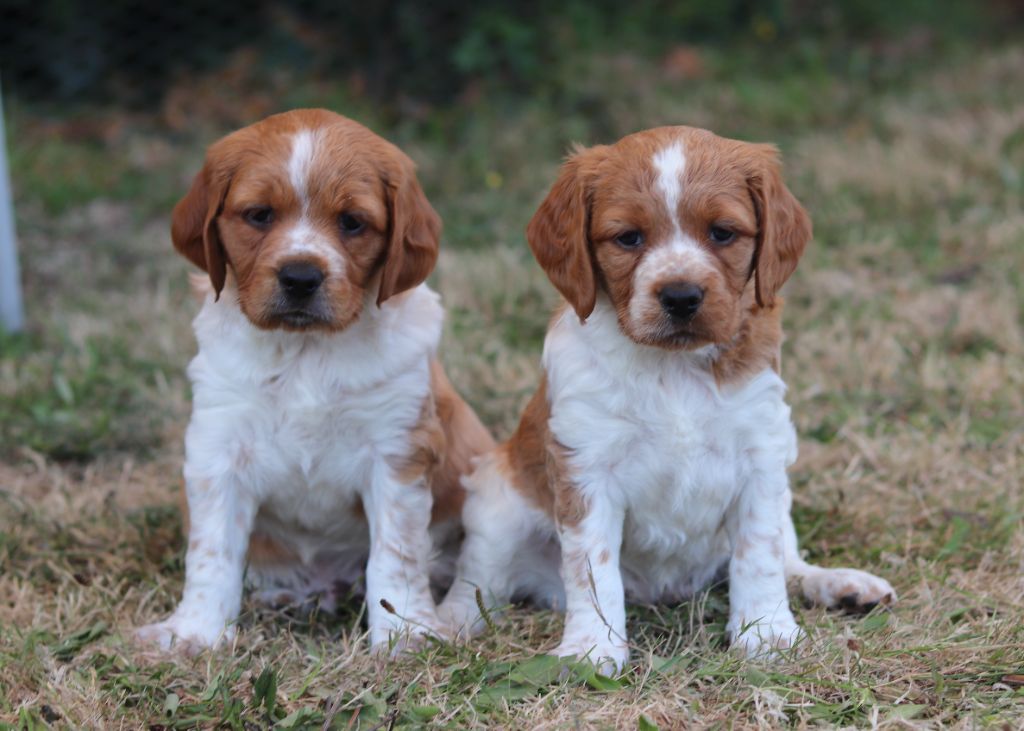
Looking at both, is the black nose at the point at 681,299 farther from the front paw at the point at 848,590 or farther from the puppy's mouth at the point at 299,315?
the front paw at the point at 848,590

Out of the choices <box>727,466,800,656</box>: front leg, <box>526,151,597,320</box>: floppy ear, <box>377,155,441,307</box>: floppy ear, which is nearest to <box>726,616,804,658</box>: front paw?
<box>727,466,800,656</box>: front leg

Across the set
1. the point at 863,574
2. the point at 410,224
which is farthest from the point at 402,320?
the point at 863,574

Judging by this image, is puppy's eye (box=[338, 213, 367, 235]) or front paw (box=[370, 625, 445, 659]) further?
puppy's eye (box=[338, 213, 367, 235])

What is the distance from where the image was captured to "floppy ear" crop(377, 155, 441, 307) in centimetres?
417

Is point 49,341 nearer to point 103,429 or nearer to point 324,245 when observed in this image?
point 103,429

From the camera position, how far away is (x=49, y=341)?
7.05m

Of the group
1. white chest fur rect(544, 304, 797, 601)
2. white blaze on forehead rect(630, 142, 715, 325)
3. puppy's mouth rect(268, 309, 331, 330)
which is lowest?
white chest fur rect(544, 304, 797, 601)

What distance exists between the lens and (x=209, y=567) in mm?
4246

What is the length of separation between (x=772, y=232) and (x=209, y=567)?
213 centimetres

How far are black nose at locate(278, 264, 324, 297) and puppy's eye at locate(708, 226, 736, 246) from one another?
1210mm

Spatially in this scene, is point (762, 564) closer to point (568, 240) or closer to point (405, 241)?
point (568, 240)

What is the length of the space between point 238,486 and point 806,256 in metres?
4.58

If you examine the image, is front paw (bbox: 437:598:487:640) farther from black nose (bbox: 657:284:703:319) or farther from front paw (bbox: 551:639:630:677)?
black nose (bbox: 657:284:703:319)

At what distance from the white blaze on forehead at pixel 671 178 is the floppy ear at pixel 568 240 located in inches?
10.3
